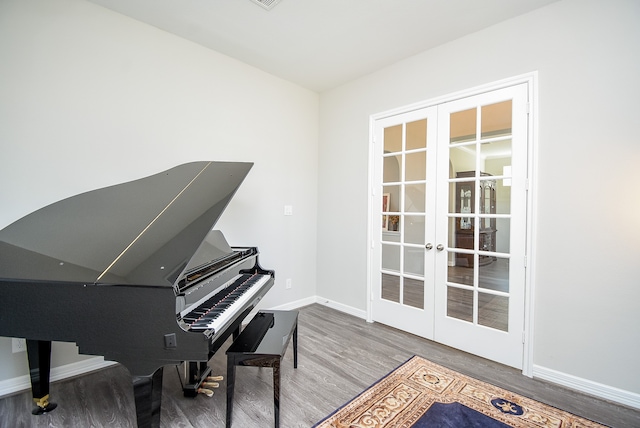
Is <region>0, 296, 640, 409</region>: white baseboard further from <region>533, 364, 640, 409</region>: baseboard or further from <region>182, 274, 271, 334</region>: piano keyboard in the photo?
<region>182, 274, 271, 334</region>: piano keyboard

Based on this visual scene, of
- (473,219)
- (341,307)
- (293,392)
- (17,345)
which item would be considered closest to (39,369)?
(17,345)

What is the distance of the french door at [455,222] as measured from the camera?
2.33 m

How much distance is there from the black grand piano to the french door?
5.91ft

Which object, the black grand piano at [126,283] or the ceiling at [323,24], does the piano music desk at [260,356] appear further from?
the ceiling at [323,24]

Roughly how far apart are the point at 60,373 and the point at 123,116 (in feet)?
6.67

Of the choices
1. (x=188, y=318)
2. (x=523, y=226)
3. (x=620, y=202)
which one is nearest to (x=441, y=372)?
(x=523, y=226)

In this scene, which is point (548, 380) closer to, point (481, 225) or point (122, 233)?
point (481, 225)

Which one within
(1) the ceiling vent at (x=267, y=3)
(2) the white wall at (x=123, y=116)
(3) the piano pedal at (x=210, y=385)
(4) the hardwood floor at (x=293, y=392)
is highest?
(1) the ceiling vent at (x=267, y=3)

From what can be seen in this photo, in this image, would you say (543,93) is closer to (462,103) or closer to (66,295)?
(462,103)

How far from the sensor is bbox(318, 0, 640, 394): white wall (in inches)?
74.2

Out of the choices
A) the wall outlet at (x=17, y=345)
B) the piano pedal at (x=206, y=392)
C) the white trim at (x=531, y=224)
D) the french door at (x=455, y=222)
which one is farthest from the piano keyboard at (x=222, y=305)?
the white trim at (x=531, y=224)

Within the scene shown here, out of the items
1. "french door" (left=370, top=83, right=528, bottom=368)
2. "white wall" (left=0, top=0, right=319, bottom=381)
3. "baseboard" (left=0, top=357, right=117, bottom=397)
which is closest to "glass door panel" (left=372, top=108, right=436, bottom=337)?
"french door" (left=370, top=83, right=528, bottom=368)

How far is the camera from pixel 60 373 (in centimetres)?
212

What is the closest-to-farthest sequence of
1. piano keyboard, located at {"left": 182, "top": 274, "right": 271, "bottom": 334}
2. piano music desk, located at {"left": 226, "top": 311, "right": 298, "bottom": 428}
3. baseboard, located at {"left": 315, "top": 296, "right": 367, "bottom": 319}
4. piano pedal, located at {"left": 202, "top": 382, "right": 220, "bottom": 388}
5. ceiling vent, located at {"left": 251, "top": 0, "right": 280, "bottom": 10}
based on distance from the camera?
piano keyboard, located at {"left": 182, "top": 274, "right": 271, "bottom": 334} → piano music desk, located at {"left": 226, "top": 311, "right": 298, "bottom": 428} → piano pedal, located at {"left": 202, "top": 382, "right": 220, "bottom": 388} → ceiling vent, located at {"left": 251, "top": 0, "right": 280, "bottom": 10} → baseboard, located at {"left": 315, "top": 296, "right": 367, "bottom": 319}
